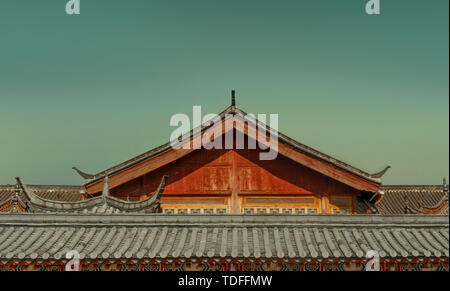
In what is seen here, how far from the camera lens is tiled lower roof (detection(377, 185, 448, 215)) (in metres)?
36.3

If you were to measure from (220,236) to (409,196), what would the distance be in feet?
99.3

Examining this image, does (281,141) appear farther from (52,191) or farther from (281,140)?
(52,191)

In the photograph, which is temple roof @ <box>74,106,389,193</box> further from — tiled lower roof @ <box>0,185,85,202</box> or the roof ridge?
tiled lower roof @ <box>0,185,85,202</box>

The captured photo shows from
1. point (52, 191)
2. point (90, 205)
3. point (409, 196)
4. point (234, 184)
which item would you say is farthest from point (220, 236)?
point (52, 191)

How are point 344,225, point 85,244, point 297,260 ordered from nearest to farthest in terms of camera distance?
point 297,260 → point 85,244 → point 344,225

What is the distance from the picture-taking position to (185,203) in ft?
55.2

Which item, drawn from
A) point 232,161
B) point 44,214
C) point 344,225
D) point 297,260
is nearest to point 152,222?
point 44,214

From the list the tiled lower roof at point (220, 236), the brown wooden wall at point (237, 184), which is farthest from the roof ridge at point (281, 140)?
the tiled lower roof at point (220, 236)

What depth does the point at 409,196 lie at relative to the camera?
38.2 metres

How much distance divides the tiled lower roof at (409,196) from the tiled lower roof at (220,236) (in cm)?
2516
